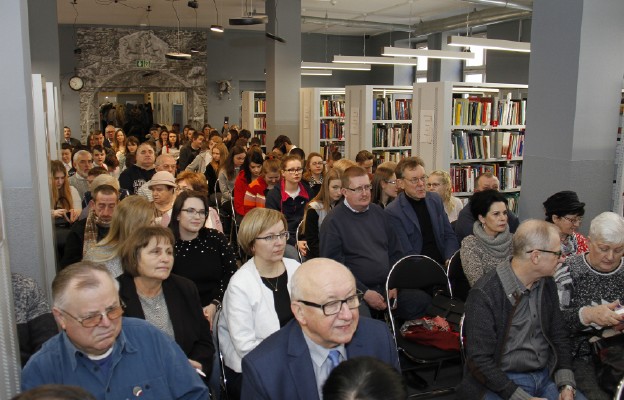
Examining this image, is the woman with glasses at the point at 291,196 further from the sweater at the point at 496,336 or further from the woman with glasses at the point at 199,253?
the sweater at the point at 496,336

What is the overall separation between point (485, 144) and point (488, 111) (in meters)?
0.47

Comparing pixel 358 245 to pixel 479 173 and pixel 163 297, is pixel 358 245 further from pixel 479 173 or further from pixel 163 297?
pixel 479 173

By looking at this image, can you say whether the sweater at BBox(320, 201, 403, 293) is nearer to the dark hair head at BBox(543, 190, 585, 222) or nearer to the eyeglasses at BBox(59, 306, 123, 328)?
the dark hair head at BBox(543, 190, 585, 222)

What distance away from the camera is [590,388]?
3.05 meters

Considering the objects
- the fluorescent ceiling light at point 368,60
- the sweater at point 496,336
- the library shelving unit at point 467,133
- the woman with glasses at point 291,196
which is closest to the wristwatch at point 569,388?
the sweater at point 496,336

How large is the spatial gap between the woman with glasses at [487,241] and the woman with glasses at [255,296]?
1.42 metres

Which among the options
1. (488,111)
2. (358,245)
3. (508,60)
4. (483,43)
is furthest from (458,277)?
(508,60)

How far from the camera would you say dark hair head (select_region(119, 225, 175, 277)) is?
2.97m

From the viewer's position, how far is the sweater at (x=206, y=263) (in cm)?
379

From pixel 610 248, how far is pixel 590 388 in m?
0.80

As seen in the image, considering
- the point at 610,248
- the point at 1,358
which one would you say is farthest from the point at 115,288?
the point at 610,248

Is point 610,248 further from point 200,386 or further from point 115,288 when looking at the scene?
point 115,288

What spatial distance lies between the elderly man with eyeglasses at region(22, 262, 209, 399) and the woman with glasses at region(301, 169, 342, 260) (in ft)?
9.54

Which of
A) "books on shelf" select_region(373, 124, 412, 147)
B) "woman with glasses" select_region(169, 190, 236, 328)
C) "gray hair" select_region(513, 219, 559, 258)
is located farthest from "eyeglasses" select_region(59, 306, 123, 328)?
"books on shelf" select_region(373, 124, 412, 147)
